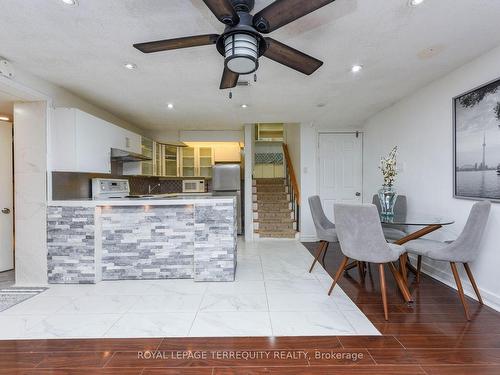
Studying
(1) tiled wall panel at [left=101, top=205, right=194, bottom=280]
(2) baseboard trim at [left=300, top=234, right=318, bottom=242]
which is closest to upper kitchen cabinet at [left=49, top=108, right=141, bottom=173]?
(1) tiled wall panel at [left=101, top=205, right=194, bottom=280]

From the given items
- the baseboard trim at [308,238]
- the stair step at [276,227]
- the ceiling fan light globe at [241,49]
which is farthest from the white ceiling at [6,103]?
the baseboard trim at [308,238]

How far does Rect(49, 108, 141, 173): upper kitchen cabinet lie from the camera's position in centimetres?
300

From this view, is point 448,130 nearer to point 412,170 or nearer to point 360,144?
point 412,170

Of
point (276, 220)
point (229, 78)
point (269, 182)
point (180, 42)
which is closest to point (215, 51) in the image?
point (229, 78)

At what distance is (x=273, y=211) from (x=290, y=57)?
4.35m

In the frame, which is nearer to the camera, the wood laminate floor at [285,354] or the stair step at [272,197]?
the wood laminate floor at [285,354]

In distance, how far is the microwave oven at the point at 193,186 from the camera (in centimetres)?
601

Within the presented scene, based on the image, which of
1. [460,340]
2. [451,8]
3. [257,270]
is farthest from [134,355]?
[451,8]

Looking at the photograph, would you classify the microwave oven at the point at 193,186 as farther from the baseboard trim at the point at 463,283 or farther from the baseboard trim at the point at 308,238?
the baseboard trim at the point at 463,283

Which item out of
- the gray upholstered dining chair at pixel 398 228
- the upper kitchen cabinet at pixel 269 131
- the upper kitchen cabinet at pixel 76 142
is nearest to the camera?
the upper kitchen cabinet at pixel 76 142

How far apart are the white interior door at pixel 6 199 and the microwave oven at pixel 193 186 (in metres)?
3.05

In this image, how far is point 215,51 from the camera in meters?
2.28

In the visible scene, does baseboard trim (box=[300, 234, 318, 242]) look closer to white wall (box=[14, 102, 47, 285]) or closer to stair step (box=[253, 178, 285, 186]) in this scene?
stair step (box=[253, 178, 285, 186])

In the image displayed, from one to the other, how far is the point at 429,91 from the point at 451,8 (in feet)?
5.49
